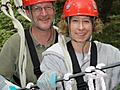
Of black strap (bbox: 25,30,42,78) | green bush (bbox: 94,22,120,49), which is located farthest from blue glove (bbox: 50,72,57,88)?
green bush (bbox: 94,22,120,49)

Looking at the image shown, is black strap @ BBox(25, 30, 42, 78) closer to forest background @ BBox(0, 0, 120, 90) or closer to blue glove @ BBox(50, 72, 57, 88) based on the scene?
blue glove @ BBox(50, 72, 57, 88)

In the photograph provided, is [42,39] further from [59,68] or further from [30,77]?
[59,68]

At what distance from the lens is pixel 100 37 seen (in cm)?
674

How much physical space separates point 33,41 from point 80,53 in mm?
749

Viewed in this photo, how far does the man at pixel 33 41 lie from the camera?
3.59 m

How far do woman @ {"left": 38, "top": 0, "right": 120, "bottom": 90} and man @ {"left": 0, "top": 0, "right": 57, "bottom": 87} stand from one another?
0.51 m

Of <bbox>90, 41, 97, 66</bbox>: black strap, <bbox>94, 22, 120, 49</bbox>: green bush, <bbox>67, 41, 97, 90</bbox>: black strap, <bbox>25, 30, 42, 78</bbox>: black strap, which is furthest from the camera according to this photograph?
<bbox>94, 22, 120, 49</bbox>: green bush

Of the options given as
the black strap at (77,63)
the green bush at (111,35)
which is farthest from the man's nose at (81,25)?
the green bush at (111,35)

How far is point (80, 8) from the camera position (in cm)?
314

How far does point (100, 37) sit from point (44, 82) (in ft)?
14.0

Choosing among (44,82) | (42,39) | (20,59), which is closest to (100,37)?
(42,39)

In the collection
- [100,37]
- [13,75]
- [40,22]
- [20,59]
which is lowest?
[100,37]

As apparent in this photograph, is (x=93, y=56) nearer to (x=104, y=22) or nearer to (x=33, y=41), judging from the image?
(x=33, y=41)

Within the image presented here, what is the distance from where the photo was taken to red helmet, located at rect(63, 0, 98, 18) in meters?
3.11
